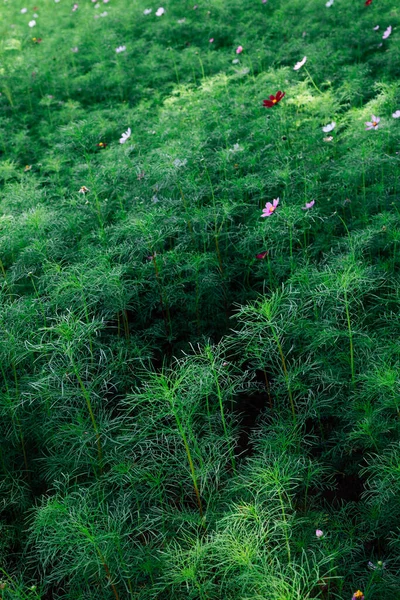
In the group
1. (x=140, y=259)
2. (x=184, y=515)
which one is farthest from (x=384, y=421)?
(x=140, y=259)

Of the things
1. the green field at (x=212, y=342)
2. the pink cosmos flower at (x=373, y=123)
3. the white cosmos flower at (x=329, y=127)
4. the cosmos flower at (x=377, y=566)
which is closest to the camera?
the cosmos flower at (x=377, y=566)

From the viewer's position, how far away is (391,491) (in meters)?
1.81

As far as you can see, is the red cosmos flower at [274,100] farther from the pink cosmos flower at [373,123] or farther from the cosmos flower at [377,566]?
the cosmos flower at [377,566]

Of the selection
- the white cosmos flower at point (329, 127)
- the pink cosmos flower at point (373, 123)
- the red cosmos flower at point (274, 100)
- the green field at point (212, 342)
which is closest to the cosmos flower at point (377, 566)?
the green field at point (212, 342)

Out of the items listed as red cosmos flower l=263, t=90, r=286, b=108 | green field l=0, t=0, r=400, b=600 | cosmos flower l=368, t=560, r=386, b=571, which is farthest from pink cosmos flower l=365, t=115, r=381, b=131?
cosmos flower l=368, t=560, r=386, b=571

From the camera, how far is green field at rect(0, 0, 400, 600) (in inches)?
70.9

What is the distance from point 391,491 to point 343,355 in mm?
564

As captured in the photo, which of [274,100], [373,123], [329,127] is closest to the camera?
[373,123]

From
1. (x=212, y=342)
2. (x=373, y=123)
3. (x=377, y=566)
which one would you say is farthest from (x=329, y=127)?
(x=377, y=566)

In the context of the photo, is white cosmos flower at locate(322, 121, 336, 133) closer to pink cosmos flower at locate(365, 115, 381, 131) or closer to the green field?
the green field

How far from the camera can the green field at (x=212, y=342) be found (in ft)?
5.91

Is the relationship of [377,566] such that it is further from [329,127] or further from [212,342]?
[329,127]

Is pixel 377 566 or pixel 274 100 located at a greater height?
pixel 274 100

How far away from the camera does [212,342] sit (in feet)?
8.80
